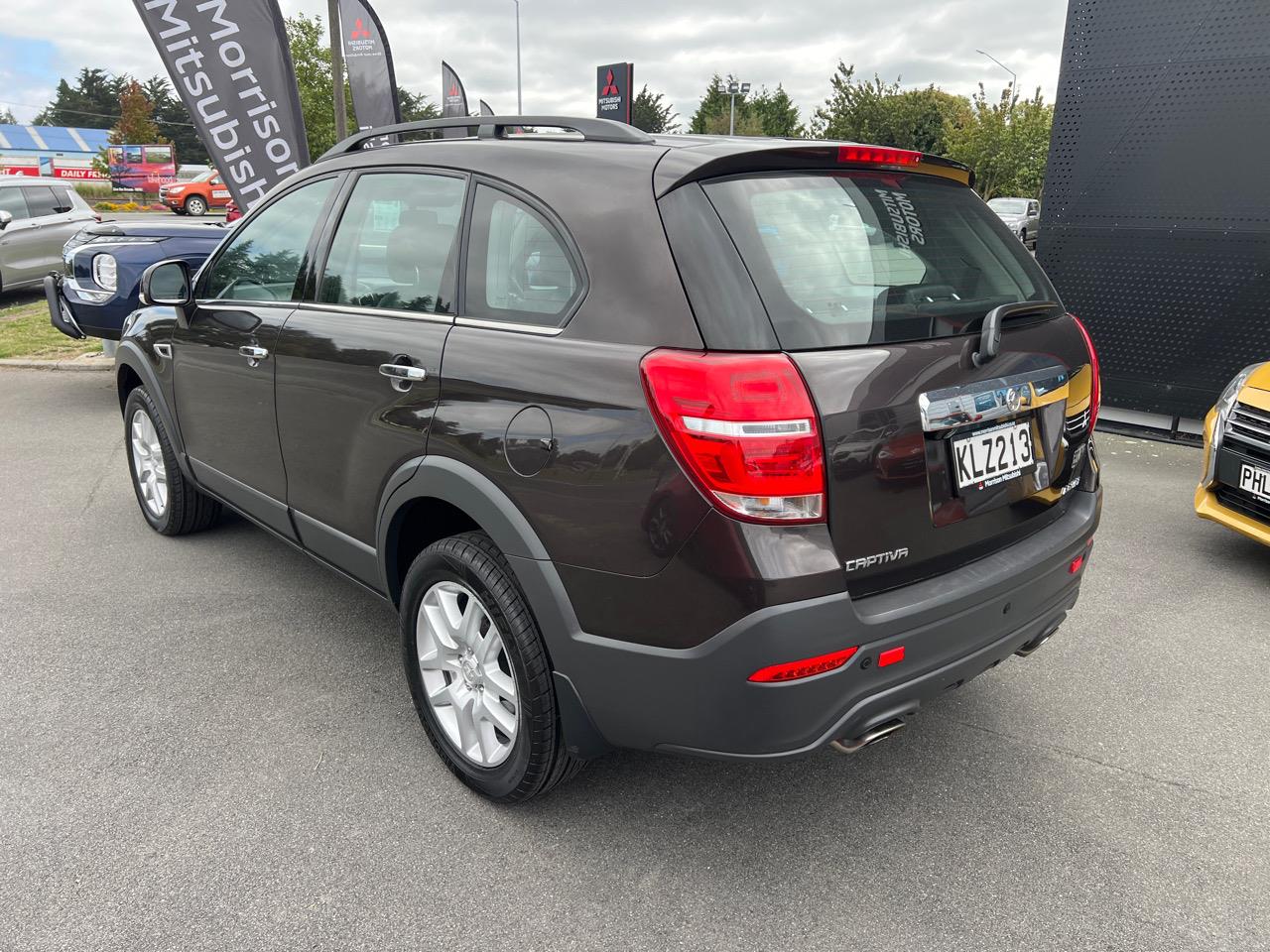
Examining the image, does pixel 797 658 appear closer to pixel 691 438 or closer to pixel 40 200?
pixel 691 438

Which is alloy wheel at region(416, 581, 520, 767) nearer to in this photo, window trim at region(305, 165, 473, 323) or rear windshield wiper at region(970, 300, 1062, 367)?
window trim at region(305, 165, 473, 323)

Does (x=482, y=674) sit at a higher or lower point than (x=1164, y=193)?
lower

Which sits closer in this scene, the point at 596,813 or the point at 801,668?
the point at 801,668

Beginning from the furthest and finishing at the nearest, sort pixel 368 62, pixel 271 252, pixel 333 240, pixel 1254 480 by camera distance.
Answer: pixel 368 62 < pixel 1254 480 < pixel 271 252 < pixel 333 240

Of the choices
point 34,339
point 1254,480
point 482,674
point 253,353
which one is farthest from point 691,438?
point 34,339

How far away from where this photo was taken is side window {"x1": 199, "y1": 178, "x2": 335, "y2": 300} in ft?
10.7

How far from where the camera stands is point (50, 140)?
213 feet

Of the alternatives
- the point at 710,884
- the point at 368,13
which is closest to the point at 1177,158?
the point at 710,884

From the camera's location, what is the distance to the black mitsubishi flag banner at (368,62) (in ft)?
41.3

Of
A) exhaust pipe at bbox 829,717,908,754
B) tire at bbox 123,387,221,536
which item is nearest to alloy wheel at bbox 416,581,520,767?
exhaust pipe at bbox 829,717,908,754

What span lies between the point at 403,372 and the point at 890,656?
4.96ft

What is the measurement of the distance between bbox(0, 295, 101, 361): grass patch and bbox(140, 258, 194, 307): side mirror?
533 cm

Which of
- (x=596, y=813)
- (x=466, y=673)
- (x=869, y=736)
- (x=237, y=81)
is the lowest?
(x=596, y=813)

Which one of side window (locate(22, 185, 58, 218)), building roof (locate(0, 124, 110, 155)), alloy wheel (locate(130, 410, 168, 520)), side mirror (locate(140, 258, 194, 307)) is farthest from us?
building roof (locate(0, 124, 110, 155))
